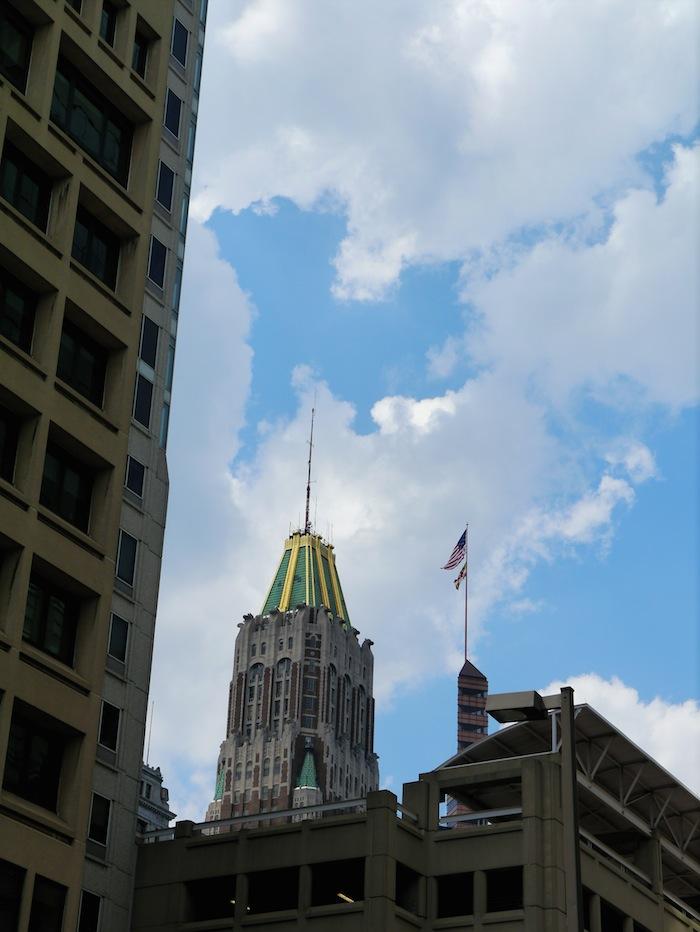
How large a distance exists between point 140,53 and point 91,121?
12.5 ft

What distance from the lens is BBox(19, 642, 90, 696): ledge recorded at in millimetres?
32281

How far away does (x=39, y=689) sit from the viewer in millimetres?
32344

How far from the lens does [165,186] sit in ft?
197

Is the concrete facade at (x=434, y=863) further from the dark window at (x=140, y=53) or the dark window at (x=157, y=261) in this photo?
the dark window at (x=140, y=53)

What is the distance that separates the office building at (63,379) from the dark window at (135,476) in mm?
18658

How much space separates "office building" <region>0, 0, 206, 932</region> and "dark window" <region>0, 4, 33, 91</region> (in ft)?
0.16

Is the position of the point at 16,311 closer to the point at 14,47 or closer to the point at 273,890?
the point at 14,47

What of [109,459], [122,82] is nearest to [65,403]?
[109,459]

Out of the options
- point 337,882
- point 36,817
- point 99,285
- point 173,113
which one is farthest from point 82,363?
point 337,882

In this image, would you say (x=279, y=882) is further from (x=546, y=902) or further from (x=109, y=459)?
(x=109, y=459)

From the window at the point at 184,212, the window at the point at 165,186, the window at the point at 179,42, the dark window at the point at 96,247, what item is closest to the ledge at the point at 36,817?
the dark window at the point at 96,247

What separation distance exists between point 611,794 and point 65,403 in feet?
136

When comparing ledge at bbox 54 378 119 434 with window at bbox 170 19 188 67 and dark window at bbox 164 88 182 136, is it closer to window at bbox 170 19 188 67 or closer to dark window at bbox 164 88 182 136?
dark window at bbox 164 88 182 136

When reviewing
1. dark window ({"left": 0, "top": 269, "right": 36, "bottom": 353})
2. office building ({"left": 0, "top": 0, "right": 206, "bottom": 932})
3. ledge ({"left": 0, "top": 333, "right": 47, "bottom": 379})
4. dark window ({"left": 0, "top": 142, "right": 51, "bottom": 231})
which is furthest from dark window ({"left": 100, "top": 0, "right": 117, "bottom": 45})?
ledge ({"left": 0, "top": 333, "right": 47, "bottom": 379})
